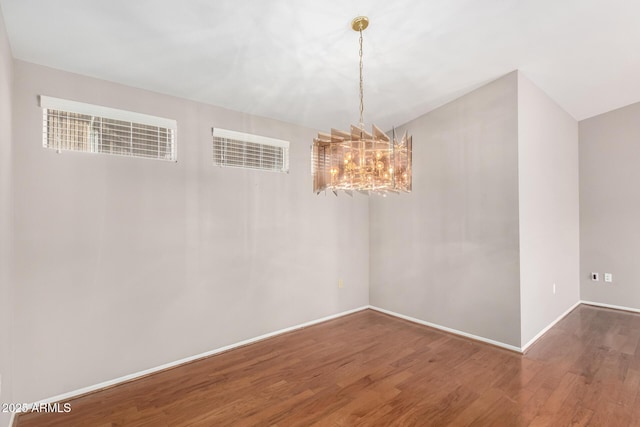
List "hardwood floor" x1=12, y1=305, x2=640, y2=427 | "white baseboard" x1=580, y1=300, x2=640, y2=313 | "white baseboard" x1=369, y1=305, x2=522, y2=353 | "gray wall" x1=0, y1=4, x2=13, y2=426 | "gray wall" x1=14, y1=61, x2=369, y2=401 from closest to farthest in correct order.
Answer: "gray wall" x1=0, y1=4, x2=13, y2=426 → "hardwood floor" x1=12, y1=305, x2=640, y2=427 → "gray wall" x1=14, y1=61, x2=369, y2=401 → "white baseboard" x1=369, y1=305, x2=522, y2=353 → "white baseboard" x1=580, y1=300, x2=640, y2=313

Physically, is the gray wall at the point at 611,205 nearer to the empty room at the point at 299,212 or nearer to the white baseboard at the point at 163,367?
the empty room at the point at 299,212

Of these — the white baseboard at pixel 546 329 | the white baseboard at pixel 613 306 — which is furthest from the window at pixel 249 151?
the white baseboard at pixel 613 306

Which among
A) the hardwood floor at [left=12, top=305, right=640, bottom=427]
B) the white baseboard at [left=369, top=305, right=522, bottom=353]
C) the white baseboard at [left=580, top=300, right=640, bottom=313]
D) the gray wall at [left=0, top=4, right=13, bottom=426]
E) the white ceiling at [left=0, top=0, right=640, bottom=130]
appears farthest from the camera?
the white baseboard at [left=580, top=300, right=640, bottom=313]

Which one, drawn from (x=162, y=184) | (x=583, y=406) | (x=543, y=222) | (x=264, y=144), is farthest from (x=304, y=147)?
(x=583, y=406)

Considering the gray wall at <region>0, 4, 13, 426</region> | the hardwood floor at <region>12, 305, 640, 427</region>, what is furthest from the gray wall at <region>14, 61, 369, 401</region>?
the hardwood floor at <region>12, 305, 640, 427</region>

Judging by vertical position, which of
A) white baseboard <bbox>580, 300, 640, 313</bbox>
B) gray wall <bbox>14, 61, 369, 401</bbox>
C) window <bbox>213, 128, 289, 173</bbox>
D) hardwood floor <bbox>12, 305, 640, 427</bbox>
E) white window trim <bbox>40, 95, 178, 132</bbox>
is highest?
white window trim <bbox>40, 95, 178, 132</bbox>

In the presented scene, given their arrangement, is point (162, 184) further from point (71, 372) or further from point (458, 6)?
point (458, 6)

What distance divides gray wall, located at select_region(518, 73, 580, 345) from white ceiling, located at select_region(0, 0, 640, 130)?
0.53m

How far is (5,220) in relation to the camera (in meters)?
1.84

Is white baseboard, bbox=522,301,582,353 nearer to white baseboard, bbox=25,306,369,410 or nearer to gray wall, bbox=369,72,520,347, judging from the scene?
gray wall, bbox=369,72,520,347

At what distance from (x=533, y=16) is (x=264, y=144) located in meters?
2.74

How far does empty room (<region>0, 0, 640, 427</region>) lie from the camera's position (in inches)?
83.4

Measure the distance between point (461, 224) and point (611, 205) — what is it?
2.96m

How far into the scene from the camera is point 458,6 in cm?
215
